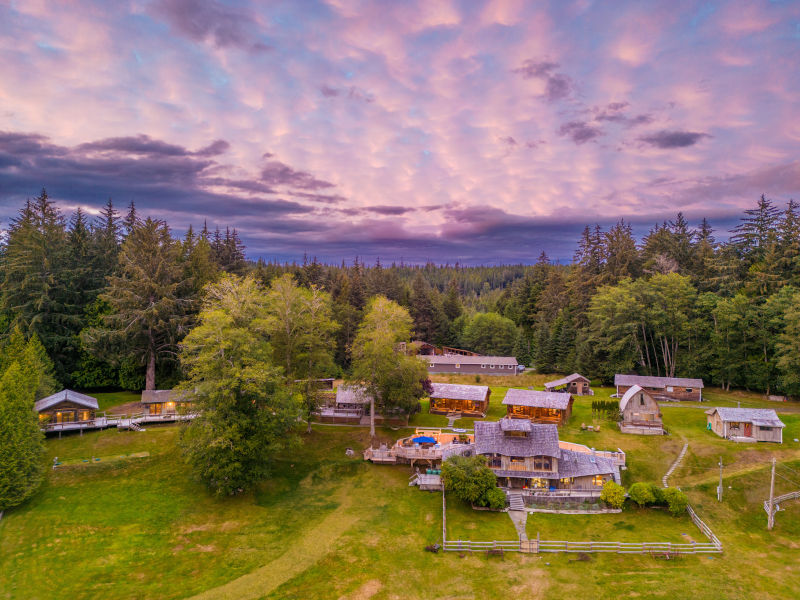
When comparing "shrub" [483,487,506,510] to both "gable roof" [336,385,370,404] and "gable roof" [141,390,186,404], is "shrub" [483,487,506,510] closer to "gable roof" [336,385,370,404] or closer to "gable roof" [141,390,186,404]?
"gable roof" [336,385,370,404]

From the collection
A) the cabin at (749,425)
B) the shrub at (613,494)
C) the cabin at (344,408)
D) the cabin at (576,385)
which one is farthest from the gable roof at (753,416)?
the cabin at (344,408)

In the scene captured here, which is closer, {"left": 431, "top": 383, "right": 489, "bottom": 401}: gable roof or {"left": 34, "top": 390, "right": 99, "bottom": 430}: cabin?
{"left": 34, "top": 390, "right": 99, "bottom": 430}: cabin

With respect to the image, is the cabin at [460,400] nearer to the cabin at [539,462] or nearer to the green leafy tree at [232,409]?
the cabin at [539,462]

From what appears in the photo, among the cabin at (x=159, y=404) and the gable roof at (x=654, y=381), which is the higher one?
the gable roof at (x=654, y=381)

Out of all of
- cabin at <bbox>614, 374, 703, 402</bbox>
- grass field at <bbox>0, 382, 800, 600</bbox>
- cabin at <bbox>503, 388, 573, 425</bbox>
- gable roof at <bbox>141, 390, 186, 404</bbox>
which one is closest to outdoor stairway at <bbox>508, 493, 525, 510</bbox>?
grass field at <bbox>0, 382, 800, 600</bbox>

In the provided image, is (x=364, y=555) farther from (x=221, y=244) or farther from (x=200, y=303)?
(x=221, y=244)

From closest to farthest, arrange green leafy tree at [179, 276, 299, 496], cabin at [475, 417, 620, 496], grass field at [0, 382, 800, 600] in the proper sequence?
grass field at [0, 382, 800, 600] → green leafy tree at [179, 276, 299, 496] → cabin at [475, 417, 620, 496]
